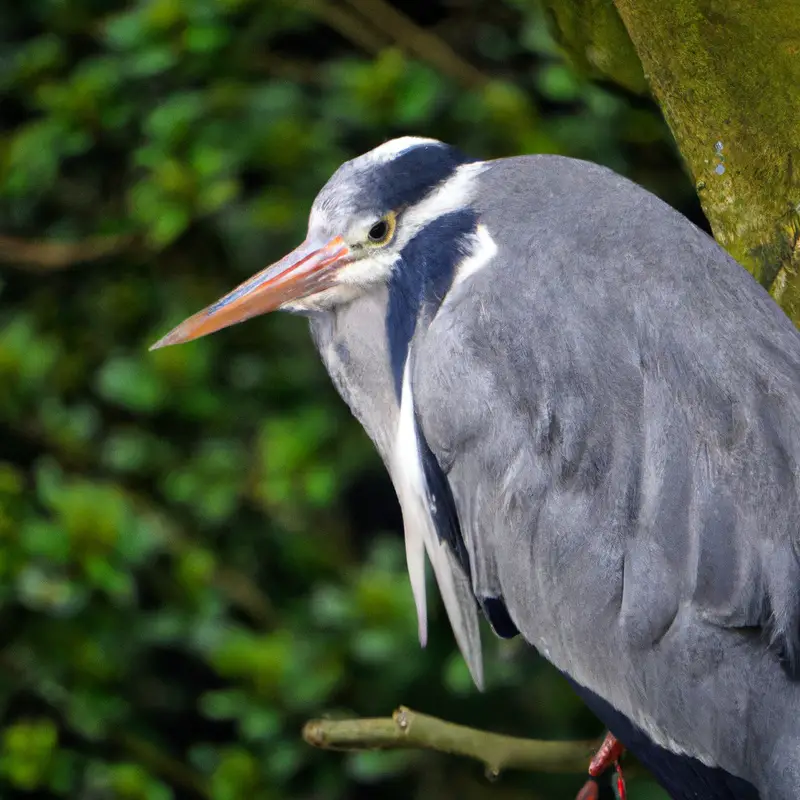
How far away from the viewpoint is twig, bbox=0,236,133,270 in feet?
5.49

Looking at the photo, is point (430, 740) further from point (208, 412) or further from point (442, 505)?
point (208, 412)

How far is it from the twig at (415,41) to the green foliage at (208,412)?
0.01 metres

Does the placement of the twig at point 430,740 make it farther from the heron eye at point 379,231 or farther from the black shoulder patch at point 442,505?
the heron eye at point 379,231

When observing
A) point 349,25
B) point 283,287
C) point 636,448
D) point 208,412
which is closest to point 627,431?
point 636,448

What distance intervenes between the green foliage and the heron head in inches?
20.5

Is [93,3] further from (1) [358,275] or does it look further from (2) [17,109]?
(1) [358,275]

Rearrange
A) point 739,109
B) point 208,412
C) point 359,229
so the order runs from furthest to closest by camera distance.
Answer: point 208,412, point 359,229, point 739,109

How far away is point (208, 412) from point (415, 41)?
55 cm

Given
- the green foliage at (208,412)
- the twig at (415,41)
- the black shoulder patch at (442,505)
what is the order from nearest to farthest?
the black shoulder patch at (442,505), the green foliage at (208,412), the twig at (415,41)

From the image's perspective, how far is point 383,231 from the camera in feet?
3.31

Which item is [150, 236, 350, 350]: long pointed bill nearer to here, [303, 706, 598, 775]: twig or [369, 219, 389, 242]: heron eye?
[369, 219, 389, 242]: heron eye

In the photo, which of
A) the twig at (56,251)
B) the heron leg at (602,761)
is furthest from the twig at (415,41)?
the heron leg at (602,761)

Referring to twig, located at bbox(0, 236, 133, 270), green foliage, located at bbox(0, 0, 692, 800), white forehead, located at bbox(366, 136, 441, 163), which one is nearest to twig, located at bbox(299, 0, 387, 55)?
green foliage, located at bbox(0, 0, 692, 800)

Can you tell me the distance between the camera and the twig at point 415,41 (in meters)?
1.64
